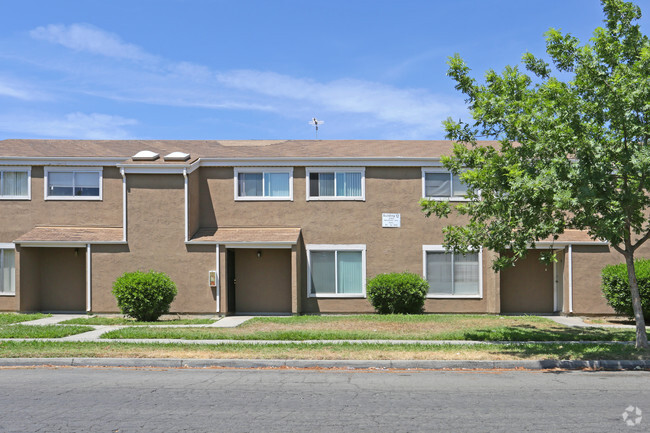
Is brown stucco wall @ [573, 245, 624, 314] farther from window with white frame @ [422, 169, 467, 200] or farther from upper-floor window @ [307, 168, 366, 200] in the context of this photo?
upper-floor window @ [307, 168, 366, 200]

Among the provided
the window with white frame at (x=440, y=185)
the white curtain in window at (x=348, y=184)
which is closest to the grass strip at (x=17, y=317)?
the white curtain in window at (x=348, y=184)

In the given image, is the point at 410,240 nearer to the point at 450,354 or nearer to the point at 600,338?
the point at 600,338

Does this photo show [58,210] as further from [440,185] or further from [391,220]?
[440,185]

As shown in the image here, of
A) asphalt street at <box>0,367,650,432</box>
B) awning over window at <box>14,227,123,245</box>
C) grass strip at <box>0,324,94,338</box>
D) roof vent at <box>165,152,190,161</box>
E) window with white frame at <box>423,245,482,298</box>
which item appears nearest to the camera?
asphalt street at <box>0,367,650,432</box>

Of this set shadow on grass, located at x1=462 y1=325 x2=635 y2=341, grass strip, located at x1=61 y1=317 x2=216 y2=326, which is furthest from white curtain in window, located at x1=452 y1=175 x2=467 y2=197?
grass strip, located at x1=61 y1=317 x2=216 y2=326

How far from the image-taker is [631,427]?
6785 millimetres

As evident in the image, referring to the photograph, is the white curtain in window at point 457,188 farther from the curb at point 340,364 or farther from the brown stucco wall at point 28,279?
the brown stucco wall at point 28,279

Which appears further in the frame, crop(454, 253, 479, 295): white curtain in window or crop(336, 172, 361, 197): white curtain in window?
crop(336, 172, 361, 197): white curtain in window

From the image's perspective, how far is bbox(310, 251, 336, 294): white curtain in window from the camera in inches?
814

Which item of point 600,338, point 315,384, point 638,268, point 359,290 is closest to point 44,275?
point 359,290

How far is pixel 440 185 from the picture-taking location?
2084 centimetres

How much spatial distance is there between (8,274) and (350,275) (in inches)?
459

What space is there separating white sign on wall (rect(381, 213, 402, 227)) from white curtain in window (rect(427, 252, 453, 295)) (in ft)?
4.97

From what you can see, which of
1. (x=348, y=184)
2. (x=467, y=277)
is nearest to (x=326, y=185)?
(x=348, y=184)
